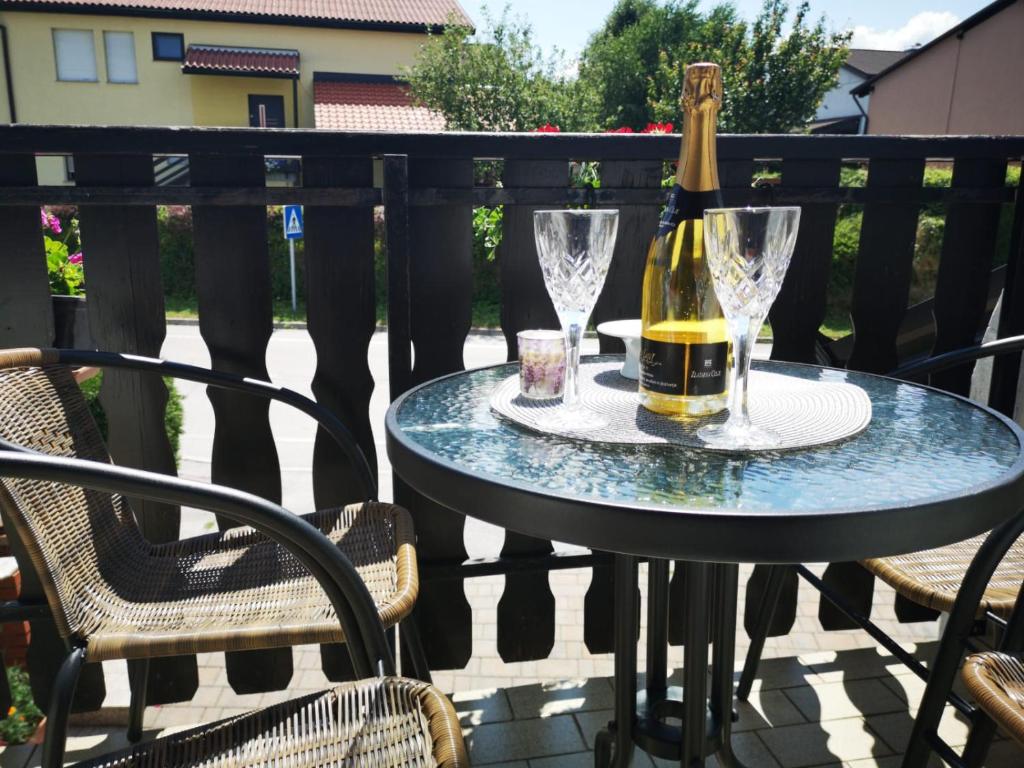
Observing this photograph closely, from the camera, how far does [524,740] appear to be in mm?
1717

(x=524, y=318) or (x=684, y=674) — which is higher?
(x=524, y=318)

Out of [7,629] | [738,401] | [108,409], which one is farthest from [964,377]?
[7,629]

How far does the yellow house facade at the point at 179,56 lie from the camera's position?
20.9 metres

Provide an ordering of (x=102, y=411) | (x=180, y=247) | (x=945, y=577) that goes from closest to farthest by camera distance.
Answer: (x=945, y=577) → (x=102, y=411) → (x=180, y=247)

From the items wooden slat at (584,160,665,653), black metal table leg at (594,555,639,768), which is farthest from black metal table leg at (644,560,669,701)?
wooden slat at (584,160,665,653)

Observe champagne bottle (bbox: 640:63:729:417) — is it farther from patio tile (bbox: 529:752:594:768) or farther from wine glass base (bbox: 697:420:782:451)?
patio tile (bbox: 529:752:594:768)

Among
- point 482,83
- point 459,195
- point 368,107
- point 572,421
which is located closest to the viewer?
point 572,421

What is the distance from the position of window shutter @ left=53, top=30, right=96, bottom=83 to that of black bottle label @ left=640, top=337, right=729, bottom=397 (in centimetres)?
2457

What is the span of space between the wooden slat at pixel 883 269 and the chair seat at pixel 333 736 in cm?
151

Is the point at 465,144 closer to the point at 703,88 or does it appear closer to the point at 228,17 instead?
the point at 703,88

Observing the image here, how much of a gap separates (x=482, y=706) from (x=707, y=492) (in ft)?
4.03

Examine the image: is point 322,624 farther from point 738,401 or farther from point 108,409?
point 108,409

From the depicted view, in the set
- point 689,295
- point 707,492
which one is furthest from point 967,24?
point 707,492

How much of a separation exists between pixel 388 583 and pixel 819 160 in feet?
4.37
